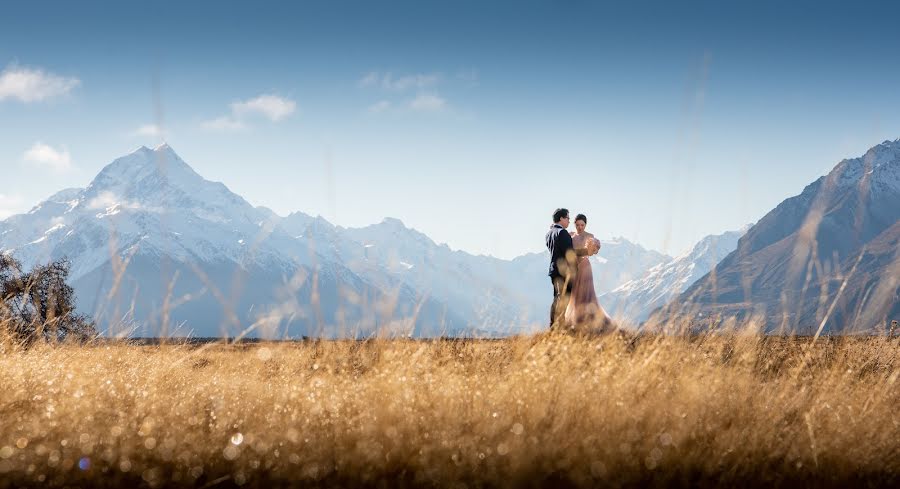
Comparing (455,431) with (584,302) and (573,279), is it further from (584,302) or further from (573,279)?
(584,302)

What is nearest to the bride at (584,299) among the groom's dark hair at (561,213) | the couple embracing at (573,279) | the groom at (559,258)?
the couple embracing at (573,279)

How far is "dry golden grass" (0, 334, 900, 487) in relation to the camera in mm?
3881

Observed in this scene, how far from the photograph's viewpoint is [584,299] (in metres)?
12.2

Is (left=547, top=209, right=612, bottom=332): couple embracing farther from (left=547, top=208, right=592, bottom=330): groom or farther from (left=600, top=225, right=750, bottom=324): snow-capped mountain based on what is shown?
(left=600, top=225, right=750, bottom=324): snow-capped mountain

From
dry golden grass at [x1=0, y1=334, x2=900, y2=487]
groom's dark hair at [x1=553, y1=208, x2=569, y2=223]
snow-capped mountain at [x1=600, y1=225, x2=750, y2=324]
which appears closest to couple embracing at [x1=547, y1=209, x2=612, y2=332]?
groom's dark hair at [x1=553, y1=208, x2=569, y2=223]

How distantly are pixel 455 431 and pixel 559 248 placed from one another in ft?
23.6

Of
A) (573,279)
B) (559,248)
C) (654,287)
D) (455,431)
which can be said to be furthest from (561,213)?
(455,431)

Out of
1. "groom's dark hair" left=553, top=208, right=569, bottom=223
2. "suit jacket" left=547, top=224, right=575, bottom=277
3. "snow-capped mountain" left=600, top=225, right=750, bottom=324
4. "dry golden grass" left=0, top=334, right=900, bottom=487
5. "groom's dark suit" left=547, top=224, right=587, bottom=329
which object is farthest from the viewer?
"groom's dark hair" left=553, top=208, right=569, bottom=223

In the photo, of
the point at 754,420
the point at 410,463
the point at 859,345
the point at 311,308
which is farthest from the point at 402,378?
the point at 859,345

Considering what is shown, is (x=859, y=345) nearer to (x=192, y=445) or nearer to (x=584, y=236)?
(x=584, y=236)

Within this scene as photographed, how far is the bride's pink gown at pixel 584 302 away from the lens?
11.4 meters

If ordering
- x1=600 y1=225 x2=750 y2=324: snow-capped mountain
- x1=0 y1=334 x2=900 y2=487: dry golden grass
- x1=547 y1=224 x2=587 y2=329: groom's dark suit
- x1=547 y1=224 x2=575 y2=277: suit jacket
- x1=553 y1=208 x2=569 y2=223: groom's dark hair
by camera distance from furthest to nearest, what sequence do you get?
x1=553 y1=208 x2=569 y2=223: groom's dark hair < x1=547 y1=224 x2=575 y2=277: suit jacket < x1=547 y1=224 x2=587 y2=329: groom's dark suit < x1=600 y1=225 x2=750 y2=324: snow-capped mountain < x1=0 y1=334 x2=900 y2=487: dry golden grass

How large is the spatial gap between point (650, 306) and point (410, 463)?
190 inches

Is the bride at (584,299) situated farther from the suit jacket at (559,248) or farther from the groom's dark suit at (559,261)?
the suit jacket at (559,248)
